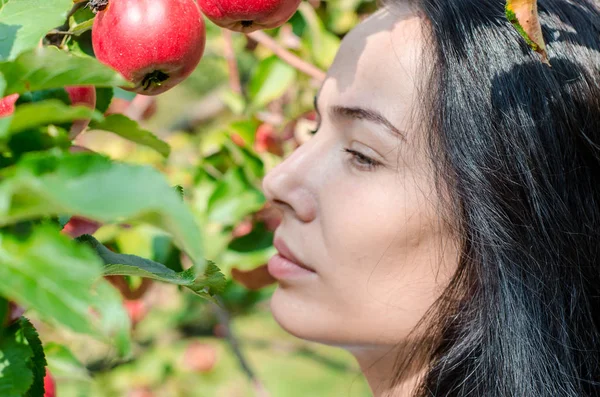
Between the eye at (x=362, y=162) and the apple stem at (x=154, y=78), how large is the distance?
0.37 meters

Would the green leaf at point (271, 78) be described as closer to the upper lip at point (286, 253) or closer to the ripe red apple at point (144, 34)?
the upper lip at point (286, 253)

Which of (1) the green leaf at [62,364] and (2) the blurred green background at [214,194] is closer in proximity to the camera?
(1) the green leaf at [62,364]

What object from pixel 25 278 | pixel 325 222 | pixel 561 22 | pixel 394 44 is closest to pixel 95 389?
pixel 325 222

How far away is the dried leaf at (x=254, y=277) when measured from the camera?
1.50 meters

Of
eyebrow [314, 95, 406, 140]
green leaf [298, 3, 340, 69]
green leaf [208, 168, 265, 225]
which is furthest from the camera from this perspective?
green leaf [298, 3, 340, 69]

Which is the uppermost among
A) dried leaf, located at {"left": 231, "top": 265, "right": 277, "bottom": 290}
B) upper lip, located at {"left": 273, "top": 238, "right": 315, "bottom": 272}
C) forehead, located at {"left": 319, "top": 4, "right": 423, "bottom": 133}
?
forehead, located at {"left": 319, "top": 4, "right": 423, "bottom": 133}

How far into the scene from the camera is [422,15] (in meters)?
1.00

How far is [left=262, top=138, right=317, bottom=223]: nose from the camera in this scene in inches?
38.5

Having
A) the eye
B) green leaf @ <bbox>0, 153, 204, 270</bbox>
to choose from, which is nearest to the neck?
the eye

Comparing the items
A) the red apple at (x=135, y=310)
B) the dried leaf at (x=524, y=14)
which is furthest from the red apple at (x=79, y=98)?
the red apple at (x=135, y=310)

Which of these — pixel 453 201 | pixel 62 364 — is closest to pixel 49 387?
pixel 62 364

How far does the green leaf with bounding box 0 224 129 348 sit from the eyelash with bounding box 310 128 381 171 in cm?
61

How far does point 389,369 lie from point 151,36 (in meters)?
0.64

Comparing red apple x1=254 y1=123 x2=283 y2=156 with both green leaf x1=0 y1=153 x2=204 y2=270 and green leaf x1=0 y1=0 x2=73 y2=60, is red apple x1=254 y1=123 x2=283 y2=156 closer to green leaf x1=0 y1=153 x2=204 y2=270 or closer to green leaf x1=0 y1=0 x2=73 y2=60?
green leaf x1=0 y1=0 x2=73 y2=60
